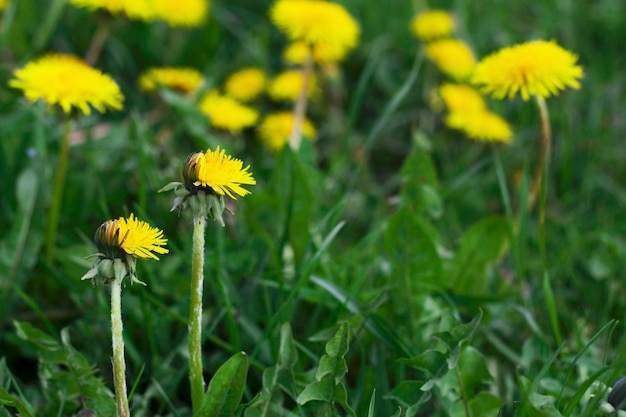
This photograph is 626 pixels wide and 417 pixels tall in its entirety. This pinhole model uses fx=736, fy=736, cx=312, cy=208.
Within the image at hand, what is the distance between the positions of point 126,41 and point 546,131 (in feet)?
5.98

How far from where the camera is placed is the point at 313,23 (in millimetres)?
2312

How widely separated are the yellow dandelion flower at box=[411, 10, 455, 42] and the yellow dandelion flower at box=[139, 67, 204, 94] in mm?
910

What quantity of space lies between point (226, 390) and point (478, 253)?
0.88 m

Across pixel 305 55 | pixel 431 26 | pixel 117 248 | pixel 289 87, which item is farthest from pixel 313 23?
pixel 117 248

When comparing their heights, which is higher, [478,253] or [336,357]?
[478,253]

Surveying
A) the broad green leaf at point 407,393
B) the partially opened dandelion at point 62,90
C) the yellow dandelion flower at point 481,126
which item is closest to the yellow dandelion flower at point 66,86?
the partially opened dandelion at point 62,90

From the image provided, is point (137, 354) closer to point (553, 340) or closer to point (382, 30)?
point (553, 340)

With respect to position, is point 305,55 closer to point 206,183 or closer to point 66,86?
point 66,86

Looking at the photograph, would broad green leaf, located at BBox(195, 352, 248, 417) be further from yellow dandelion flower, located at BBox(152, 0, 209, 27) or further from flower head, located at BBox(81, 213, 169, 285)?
yellow dandelion flower, located at BBox(152, 0, 209, 27)

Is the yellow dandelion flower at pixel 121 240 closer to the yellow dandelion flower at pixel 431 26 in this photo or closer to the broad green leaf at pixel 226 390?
the broad green leaf at pixel 226 390

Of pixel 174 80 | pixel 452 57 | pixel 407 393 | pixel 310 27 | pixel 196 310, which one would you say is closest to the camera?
pixel 196 310

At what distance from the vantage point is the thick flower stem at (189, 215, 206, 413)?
4.03ft

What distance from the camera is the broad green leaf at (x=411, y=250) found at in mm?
1733

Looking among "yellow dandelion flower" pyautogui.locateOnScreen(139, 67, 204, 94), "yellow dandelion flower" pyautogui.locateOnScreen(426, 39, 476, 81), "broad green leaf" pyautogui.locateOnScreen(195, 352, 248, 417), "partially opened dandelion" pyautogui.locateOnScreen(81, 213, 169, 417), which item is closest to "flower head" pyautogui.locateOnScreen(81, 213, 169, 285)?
"partially opened dandelion" pyautogui.locateOnScreen(81, 213, 169, 417)
